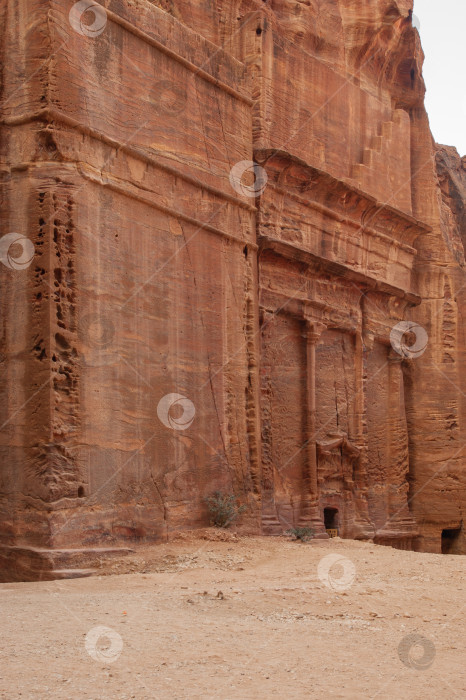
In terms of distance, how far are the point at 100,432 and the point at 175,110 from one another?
444cm

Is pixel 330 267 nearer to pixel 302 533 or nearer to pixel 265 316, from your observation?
pixel 265 316

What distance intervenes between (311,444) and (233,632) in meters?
8.17

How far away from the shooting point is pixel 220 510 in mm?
10625

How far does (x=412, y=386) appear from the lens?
1811 cm

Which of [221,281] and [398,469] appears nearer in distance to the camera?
[221,281]

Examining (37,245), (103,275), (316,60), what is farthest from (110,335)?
(316,60)

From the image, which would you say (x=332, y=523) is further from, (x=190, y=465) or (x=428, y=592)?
(x=428, y=592)

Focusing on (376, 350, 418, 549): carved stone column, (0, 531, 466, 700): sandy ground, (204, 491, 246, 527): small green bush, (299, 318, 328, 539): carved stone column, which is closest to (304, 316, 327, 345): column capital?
(299, 318, 328, 539): carved stone column

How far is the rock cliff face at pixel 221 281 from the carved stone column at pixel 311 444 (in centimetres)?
4

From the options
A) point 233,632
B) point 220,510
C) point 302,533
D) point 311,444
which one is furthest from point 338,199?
point 233,632

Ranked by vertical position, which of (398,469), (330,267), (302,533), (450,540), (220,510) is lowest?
(450,540)

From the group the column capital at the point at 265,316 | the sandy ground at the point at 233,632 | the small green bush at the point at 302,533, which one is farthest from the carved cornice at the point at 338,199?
the sandy ground at the point at 233,632

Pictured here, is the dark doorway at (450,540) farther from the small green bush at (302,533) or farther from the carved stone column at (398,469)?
the small green bush at (302,533)

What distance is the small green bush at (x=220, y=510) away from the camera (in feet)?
34.7
